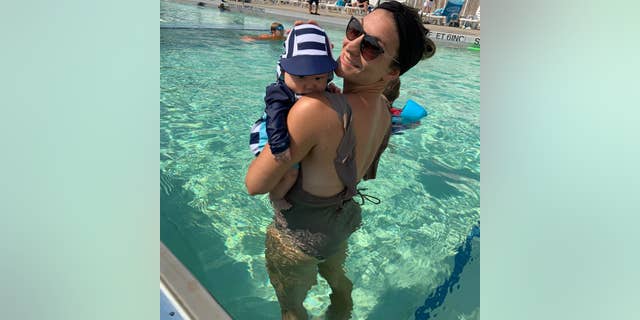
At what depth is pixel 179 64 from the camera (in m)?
8.94

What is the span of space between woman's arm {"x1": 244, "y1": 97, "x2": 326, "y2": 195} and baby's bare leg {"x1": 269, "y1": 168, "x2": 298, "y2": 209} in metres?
0.06

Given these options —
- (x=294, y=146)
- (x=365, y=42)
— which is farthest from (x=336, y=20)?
(x=294, y=146)

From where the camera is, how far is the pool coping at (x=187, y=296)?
2.09m

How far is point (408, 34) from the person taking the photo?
56.3 inches

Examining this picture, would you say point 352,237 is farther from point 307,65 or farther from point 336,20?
point 336,20

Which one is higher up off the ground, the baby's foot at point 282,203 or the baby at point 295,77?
the baby at point 295,77

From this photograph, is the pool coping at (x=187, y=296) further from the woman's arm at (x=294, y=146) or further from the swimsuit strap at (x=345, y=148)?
the swimsuit strap at (x=345, y=148)

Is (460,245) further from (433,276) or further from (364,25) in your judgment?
(364,25)

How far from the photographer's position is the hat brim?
138cm

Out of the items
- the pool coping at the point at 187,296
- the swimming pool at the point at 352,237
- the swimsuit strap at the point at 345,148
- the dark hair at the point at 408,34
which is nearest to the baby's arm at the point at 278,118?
the swimsuit strap at the point at 345,148

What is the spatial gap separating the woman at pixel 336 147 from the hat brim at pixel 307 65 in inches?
3.6

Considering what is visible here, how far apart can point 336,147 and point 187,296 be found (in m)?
1.32
